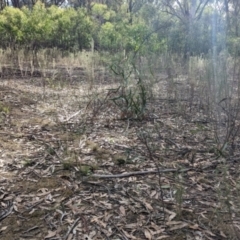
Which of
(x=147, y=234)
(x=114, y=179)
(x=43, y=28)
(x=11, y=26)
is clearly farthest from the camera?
(x=11, y=26)

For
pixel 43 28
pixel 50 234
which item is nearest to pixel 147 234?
pixel 50 234

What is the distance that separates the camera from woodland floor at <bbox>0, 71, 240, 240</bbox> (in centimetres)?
154

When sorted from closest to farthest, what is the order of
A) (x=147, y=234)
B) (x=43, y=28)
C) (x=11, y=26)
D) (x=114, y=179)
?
(x=147, y=234) < (x=114, y=179) < (x=43, y=28) < (x=11, y=26)

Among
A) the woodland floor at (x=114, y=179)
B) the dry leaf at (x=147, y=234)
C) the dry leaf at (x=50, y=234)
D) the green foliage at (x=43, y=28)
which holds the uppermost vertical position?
the green foliage at (x=43, y=28)

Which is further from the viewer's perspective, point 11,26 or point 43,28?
point 11,26

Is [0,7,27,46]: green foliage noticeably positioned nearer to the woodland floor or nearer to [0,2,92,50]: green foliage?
[0,2,92,50]: green foliage

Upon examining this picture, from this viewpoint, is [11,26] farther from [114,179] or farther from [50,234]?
[50,234]

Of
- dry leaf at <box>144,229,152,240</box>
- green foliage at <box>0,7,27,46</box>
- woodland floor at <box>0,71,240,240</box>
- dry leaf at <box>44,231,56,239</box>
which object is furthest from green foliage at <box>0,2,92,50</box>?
dry leaf at <box>144,229,152,240</box>

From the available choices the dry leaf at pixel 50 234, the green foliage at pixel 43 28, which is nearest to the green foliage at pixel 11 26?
the green foliage at pixel 43 28

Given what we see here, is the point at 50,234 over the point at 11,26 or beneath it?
beneath

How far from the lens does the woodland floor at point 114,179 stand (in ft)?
5.05

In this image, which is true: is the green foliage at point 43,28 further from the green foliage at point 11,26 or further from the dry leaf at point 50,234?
the dry leaf at point 50,234

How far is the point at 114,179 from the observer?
6.57 ft

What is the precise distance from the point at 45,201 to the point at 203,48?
8520 mm
